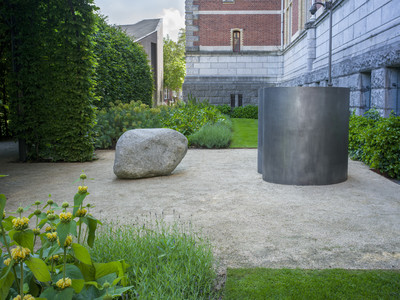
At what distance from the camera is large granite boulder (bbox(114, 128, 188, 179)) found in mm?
6422

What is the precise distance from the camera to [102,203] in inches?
193

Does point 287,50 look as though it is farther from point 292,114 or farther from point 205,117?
point 292,114

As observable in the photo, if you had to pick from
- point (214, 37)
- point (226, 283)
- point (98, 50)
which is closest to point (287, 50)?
point (214, 37)

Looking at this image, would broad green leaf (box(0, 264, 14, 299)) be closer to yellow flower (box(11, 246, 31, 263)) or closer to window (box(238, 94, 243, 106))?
yellow flower (box(11, 246, 31, 263))

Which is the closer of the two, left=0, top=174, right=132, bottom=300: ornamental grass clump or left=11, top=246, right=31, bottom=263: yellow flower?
left=11, top=246, right=31, bottom=263: yellow flower

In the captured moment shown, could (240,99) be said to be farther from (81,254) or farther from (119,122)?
(81,254)

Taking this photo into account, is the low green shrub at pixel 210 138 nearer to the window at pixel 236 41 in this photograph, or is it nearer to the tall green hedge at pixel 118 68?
the tall green hedge at pixel 118 68

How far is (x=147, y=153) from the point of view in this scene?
21.4ft

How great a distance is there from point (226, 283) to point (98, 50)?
11.5 m

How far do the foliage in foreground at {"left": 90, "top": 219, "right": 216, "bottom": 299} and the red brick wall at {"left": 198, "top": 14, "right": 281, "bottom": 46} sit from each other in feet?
72.7

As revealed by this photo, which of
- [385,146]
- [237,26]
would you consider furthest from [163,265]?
[237,26]

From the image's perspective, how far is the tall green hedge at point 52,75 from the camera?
8.19 m

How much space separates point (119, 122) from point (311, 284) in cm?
948

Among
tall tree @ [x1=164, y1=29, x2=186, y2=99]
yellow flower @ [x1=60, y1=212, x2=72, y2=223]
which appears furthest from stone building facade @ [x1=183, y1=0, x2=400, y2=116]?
tall tree @ [x1=164, y1=29, x2=186, y2=99]
